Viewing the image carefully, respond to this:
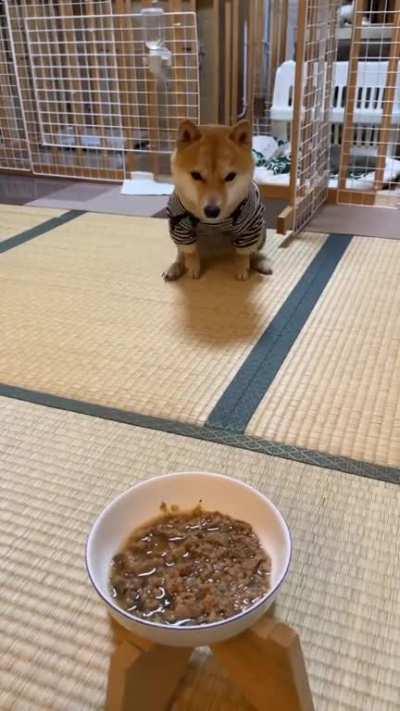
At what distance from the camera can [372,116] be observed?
269cm

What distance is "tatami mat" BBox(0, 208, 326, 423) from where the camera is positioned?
1171 millimetres

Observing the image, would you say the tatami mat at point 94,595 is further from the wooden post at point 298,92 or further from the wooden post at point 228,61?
the wooden post at point 228,61

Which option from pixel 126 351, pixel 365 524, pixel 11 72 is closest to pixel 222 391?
pixel 126 351

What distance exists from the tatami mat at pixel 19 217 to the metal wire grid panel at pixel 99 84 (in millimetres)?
614

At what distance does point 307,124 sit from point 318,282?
63 centimetres

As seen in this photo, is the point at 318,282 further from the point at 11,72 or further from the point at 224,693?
the point at 11,72

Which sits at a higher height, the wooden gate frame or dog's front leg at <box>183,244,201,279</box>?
the wooden gate frame

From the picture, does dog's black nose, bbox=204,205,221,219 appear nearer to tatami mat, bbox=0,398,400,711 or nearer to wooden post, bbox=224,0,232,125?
tatami mat, bbox=0,398,400,711

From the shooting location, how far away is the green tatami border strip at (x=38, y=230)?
1.96m

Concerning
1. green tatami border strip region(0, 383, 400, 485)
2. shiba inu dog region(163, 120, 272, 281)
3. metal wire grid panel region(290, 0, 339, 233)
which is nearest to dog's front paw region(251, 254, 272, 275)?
shiba inu dog region(163, 120, 272, 281)

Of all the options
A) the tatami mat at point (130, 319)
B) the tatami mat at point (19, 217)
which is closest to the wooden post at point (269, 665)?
the tatami mat at point (130, 319)

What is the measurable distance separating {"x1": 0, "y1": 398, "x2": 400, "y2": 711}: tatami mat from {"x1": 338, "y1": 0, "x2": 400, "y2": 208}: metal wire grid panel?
5.48 feet

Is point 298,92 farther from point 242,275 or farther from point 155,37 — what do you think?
point 155,37

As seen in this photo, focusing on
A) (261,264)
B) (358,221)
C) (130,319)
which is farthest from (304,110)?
(130,319)
